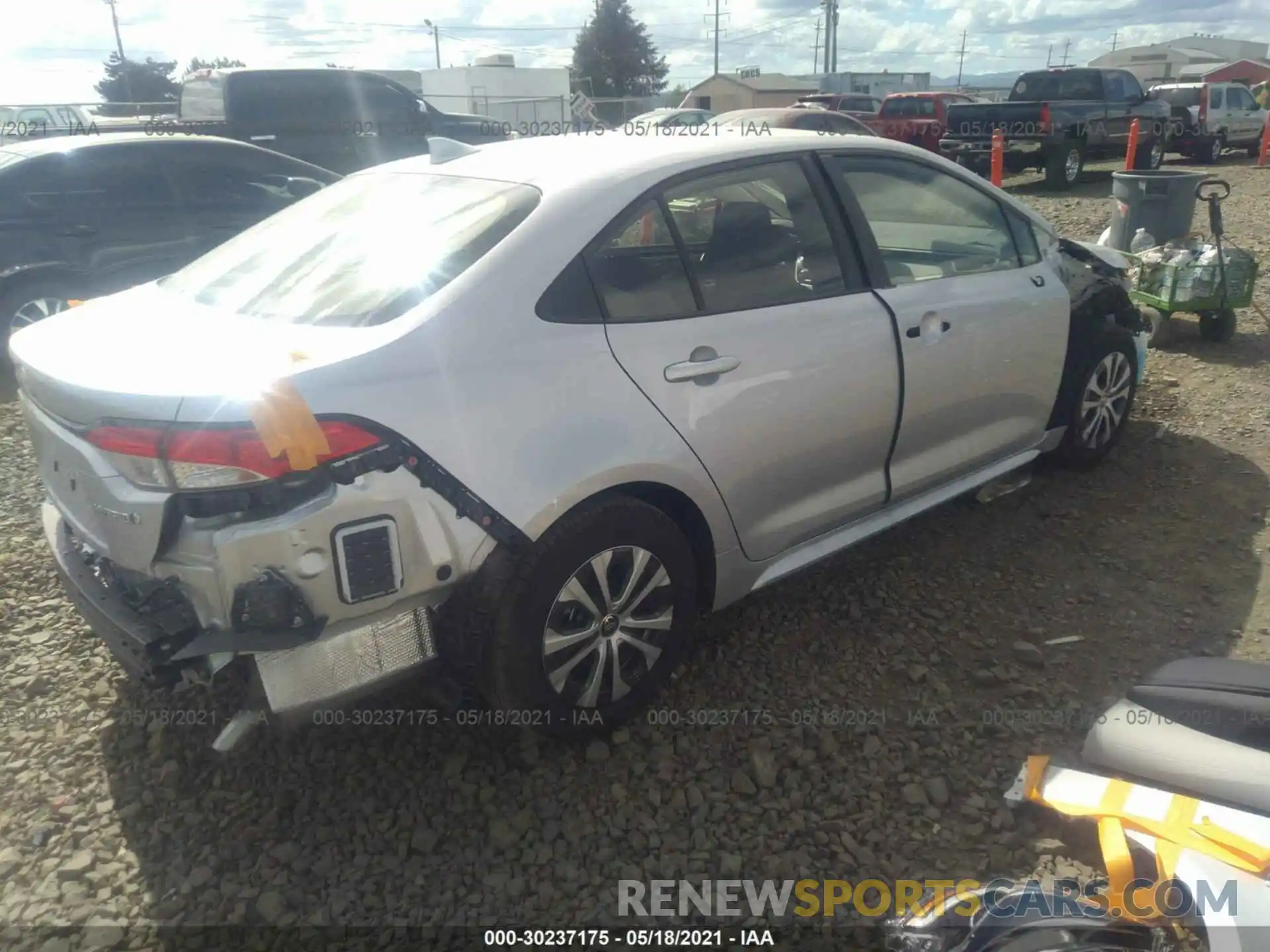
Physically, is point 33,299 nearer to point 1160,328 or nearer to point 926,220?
point 926,220

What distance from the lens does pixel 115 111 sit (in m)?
22.2

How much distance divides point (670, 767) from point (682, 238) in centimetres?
157

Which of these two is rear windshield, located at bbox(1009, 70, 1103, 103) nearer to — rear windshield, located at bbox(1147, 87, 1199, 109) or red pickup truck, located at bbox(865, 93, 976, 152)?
red pickup truck, located at bbox(865, 93, 976, 152)

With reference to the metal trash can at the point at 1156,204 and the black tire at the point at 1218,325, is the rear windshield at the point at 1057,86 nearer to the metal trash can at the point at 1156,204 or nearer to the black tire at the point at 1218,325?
the metal trash can at the point at 1156,204

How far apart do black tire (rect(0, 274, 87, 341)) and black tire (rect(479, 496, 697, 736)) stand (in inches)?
224

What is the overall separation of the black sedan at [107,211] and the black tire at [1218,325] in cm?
679

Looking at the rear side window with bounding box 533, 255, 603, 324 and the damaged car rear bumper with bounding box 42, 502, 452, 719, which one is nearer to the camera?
the damaged car rear bumper with bounding box 42, 502, 452, 719

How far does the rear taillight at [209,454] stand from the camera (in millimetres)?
2088

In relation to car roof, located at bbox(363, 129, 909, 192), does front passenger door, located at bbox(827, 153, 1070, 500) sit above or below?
below

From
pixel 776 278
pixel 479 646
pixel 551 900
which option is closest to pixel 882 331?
pixel 776 278

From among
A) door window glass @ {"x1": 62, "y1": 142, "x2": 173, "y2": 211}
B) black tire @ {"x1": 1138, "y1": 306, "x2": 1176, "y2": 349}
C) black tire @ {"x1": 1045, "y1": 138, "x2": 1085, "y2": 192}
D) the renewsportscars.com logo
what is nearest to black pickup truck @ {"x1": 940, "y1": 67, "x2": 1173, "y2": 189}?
black tire @ {"x1": 1045, "y1": 138, "x2": 1085, "y2": 192}

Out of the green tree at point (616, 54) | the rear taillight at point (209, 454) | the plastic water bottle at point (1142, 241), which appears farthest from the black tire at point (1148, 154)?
the green tree at point (616, 54)

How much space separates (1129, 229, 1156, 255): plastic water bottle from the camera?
7.09 m

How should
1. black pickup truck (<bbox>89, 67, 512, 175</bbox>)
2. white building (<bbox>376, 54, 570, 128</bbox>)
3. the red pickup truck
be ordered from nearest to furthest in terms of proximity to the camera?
black pickup truck (<bbox>89, 67, 512, 175</bbox>), the red pickup truck, white building (<bbox>376, 54, 570, 128</bbox>)
